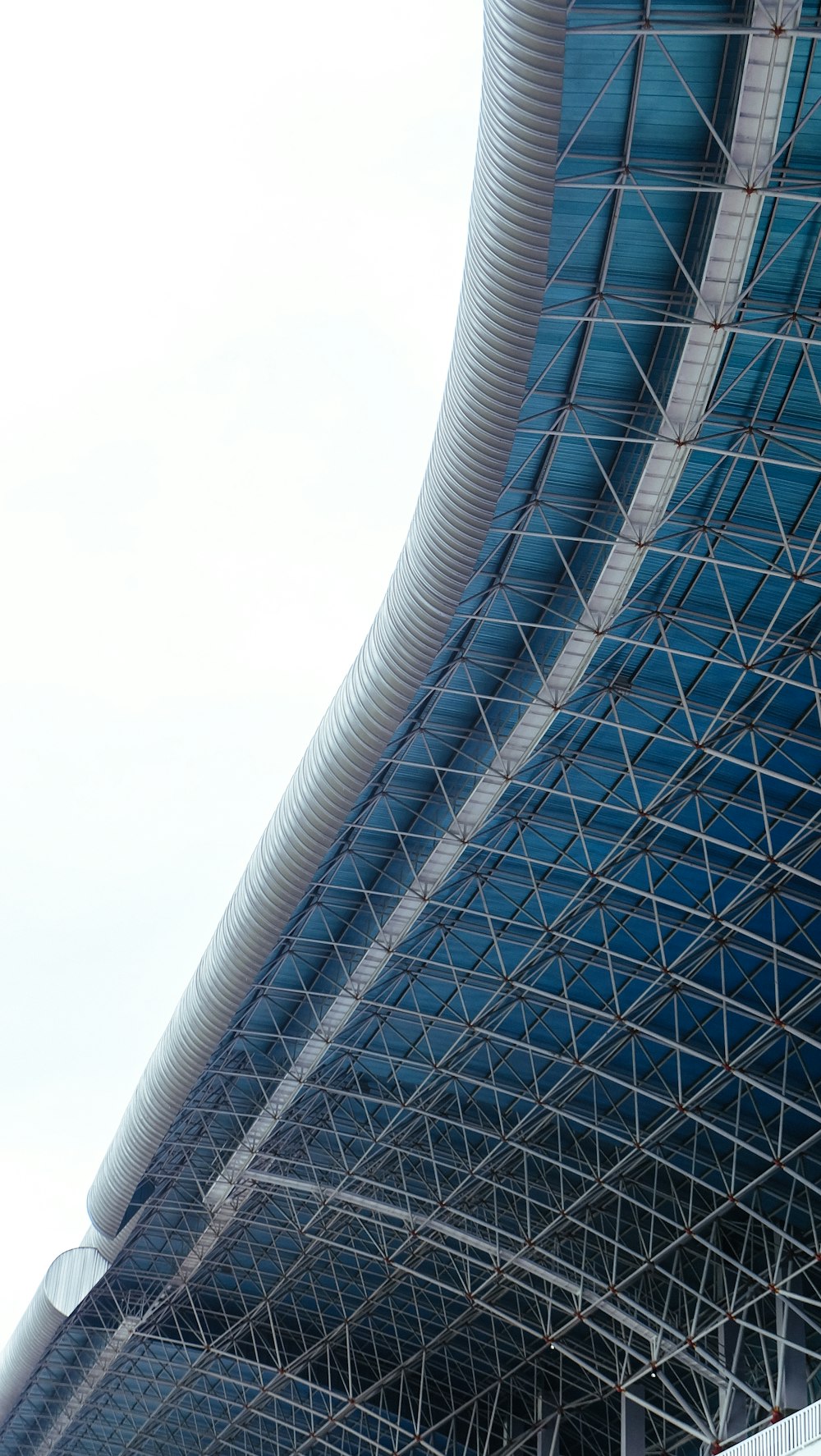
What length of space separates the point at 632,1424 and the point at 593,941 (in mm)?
16868

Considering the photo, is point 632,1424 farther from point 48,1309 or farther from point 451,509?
point 451,509

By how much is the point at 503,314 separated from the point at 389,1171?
29.9 m

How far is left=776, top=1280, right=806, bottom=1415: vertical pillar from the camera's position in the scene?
3609cm

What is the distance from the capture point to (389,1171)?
44.2 metres

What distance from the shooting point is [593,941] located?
35.7m

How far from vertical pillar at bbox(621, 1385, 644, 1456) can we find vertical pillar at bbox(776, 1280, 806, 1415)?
267 inches

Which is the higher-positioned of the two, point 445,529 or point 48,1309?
point 445,529

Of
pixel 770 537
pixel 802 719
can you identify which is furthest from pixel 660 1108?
pixel 770 537

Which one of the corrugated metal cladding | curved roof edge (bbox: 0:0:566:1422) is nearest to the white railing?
the corrugated metal cladding

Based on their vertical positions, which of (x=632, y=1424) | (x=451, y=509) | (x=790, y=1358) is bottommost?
(x=632, y=1424)

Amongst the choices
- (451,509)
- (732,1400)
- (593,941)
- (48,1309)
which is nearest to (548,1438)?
(732,1400)

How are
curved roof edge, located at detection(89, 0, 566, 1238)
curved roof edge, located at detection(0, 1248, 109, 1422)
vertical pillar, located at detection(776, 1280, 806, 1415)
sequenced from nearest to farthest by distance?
1. curved roof edge, located at detection(89, 0, 566, 1238)
2. vertical pillar, located at detection(776, 1280, 806, 1415)
3. curved roof edge, located at detection(0, 1248, 109, 1422)

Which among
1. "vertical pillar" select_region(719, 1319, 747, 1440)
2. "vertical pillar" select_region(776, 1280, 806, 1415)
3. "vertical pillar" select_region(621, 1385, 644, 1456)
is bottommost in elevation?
"vertical pillar" select_region(621, 1385, 644, 1456)

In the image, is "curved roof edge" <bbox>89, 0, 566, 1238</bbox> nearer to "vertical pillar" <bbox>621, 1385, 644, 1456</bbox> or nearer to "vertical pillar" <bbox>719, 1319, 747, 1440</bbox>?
"vertical pillar" <bbox>719, 1319, 747, 1440</bbox>
